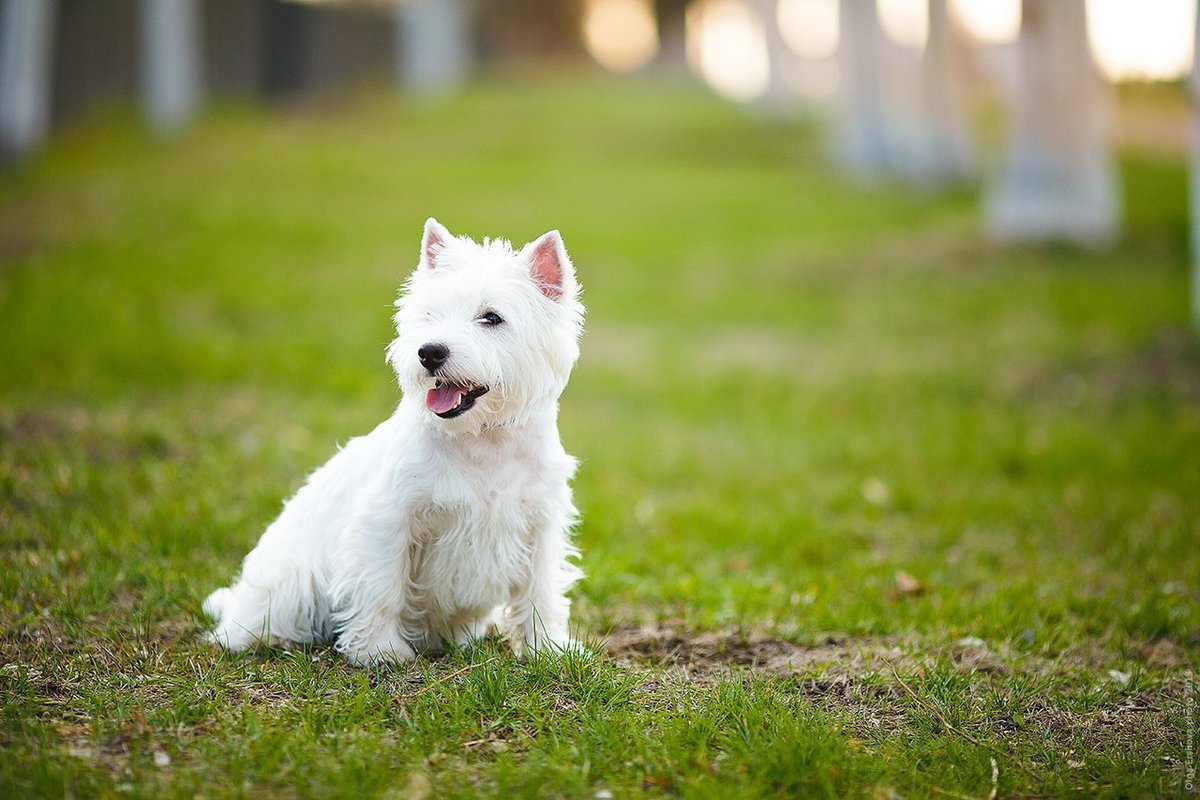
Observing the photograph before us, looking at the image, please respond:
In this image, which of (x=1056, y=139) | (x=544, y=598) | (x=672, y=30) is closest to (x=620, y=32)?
(x=672, y=30)

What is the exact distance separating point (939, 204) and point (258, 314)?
13157 mm

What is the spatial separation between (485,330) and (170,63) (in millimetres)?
25481

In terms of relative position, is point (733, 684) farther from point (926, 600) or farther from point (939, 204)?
point (939, 204)

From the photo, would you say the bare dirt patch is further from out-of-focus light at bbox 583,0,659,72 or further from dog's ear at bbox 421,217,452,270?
out-of-focus light at bbox 583,0,659,72

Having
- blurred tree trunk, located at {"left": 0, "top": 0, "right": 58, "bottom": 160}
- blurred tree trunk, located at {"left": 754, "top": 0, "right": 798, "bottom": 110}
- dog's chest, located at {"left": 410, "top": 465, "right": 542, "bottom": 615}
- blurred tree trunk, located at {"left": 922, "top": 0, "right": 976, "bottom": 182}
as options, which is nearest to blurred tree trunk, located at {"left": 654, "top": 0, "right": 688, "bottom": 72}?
blurred tree trunk, located at {"left": 754, "top": 0, "right": 798, "bottom": 110}

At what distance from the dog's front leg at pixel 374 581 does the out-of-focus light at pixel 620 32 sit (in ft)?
182

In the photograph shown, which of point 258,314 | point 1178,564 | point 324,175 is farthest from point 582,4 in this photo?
point 1178,564

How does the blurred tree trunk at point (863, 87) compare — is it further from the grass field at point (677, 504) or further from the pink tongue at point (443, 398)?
the pink tongue at point (443, 398)

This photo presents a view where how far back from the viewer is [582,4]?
186ft

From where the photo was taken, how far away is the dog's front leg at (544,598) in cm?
436

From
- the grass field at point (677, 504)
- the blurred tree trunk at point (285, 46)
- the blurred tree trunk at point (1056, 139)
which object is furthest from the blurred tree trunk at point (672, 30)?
the blurred tree trunk at point (1056, 139)

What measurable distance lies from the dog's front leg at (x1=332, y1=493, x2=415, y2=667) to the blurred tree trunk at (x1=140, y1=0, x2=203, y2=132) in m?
23.7

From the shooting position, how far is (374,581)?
4.12m

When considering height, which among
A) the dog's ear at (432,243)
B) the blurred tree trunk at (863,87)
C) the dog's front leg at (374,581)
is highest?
the blurred tree trunk at (863,87)
